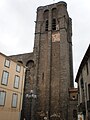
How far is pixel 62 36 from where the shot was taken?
103ft

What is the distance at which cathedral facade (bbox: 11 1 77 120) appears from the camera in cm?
2655

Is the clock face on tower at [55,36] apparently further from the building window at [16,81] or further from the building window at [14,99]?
the building window at [14,99]

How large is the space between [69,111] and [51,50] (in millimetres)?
11177

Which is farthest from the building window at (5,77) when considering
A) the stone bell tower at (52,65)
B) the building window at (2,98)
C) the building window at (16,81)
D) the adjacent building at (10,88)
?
the stone bell tower at (52,65)

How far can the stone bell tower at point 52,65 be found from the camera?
26641 mm

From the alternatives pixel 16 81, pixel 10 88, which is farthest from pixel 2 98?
pixel 16 81

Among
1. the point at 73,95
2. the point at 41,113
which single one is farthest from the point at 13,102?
the point at 73,95

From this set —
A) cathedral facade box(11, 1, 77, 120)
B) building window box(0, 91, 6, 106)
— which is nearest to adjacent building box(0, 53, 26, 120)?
building window box(0, 91, 6, 106)

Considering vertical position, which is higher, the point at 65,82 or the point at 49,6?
the point at 49,6

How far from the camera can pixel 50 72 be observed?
96.0ft

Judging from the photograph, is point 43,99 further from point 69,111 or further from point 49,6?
point 49,6

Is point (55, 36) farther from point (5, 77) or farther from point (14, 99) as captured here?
point (14, 99)

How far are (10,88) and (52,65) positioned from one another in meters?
9.49

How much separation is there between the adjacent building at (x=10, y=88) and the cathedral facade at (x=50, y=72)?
4.15m
